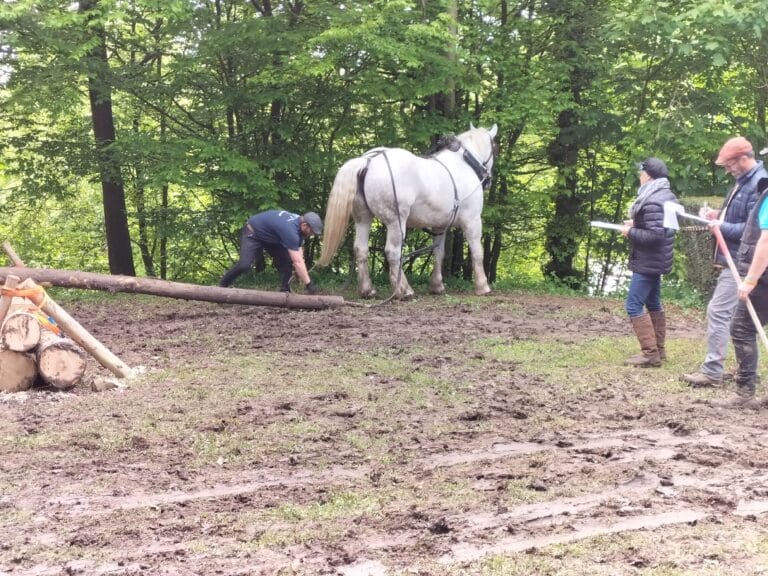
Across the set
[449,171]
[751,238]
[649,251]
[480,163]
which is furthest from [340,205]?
[751,238]

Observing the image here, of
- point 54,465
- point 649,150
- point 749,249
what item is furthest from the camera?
point 649,150

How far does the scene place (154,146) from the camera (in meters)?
11.9

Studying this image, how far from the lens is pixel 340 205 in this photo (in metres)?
10.7

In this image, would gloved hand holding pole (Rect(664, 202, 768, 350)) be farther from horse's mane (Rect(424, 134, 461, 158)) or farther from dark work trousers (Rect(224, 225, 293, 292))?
horse's mane (Rect(424, 134, 461, 158))

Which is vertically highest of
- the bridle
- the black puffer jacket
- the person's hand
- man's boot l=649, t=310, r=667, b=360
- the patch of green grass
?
the bridle

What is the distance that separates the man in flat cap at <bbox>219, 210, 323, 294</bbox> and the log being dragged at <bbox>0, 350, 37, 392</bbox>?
4131 mm

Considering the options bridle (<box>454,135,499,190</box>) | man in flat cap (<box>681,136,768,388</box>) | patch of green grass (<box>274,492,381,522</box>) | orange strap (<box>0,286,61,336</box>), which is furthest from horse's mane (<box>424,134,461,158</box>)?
patch of green grass (<box>274,492,381,522</box>)

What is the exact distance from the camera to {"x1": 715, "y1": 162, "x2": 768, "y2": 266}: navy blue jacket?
5980 millimetres

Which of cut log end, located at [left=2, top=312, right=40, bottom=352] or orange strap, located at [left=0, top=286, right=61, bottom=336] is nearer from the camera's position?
cut log end, located at [left=2, top=312, right=40, bottom=352]

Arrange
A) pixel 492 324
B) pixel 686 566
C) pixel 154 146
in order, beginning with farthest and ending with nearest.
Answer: pixel 154 146 < pixel 492 324 < pixel 686 566

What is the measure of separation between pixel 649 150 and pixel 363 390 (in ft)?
27.9

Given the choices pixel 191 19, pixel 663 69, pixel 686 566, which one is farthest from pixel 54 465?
pixel 663 69

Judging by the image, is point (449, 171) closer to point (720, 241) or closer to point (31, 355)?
point (720, 241)

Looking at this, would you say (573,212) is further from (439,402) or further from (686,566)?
(686,566)
